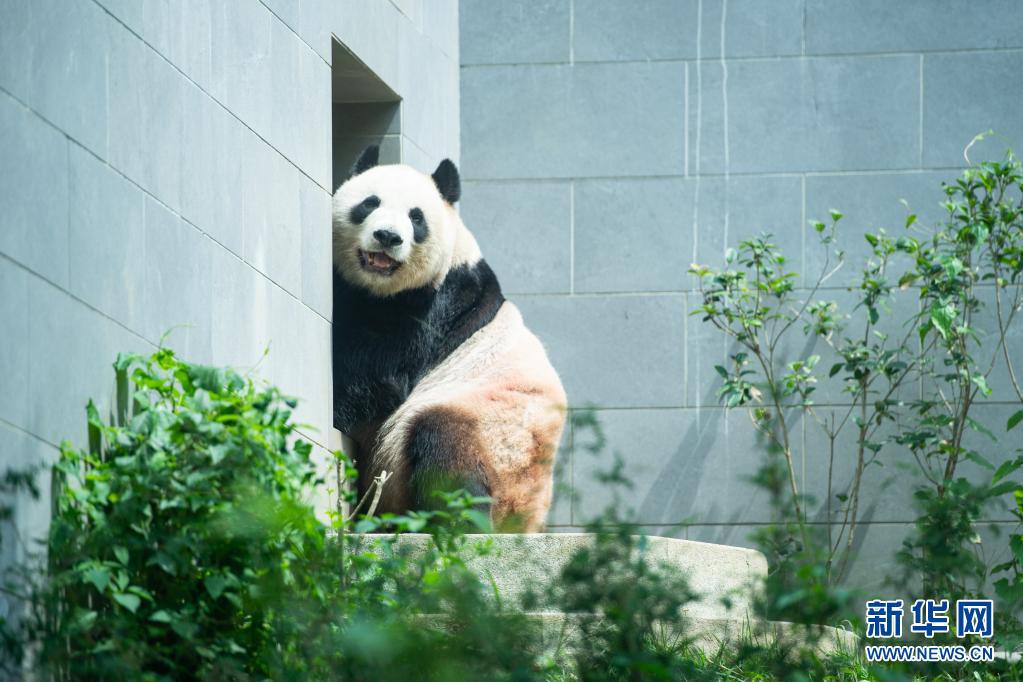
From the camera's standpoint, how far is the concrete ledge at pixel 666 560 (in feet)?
18.2

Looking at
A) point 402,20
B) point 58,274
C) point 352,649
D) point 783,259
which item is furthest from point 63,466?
point 783,259

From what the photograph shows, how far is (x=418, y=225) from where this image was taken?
7.29 meters

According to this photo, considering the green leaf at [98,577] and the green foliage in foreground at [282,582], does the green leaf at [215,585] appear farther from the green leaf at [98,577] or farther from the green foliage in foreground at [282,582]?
the green leaf at [98,577]

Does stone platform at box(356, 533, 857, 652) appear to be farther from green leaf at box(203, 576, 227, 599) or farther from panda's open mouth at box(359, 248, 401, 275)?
panda's open mouth at box(359, 248, 401, 275)

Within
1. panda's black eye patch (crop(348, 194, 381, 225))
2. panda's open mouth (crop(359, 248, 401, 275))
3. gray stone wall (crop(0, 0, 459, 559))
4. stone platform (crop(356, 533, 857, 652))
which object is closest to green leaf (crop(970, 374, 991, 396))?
stone platform (crop(356, 533, 857, 652))

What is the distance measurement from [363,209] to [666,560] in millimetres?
2463

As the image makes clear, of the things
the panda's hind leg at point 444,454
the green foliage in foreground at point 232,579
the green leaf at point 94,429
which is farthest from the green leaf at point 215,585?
the panda's hind leg at point 444,454

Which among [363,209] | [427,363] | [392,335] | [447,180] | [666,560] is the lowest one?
[666,560]

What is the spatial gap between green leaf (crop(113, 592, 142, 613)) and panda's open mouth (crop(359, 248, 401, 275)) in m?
→ 3.30

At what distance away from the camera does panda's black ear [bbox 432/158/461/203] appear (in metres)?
7.51

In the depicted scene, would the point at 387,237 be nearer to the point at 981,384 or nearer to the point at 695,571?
the point at 695,571

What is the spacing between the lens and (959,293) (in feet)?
28.0

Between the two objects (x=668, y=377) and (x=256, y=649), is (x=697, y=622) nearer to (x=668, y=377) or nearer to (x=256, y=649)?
(x=256, y=649)

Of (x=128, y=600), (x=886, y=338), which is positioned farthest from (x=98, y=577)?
(x=886, y=338)
